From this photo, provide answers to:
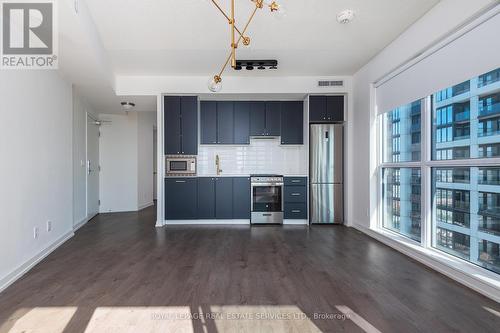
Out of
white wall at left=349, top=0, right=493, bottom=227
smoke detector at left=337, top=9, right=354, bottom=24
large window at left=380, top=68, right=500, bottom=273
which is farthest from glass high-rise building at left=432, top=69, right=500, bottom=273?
smoke detector at left=337, top=9, right=354, bottom=24

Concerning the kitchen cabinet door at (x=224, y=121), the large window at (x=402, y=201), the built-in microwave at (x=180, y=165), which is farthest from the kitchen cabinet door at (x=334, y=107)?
the built-in microwave at (x=180, y=165)

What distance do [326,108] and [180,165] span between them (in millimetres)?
2941

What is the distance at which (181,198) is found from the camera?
466 cm

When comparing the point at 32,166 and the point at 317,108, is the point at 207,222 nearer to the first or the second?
the point at 32,166

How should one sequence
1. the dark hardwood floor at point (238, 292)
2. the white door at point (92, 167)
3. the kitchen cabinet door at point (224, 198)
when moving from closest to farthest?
the dark hardwood floor at point (238, 292), the kitchen cabinet door at point (224, 198), the white door at point (92, 167)

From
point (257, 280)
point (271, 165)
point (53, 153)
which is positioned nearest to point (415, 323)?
point (257, 280)

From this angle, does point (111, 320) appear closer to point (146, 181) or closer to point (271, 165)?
point (271, 165)

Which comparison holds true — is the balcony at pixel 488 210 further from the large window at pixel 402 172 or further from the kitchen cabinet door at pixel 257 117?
the kitchen cabinet door at pixel 257 117

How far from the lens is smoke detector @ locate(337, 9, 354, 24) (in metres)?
2.69

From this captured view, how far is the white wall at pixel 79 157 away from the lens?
14.5 ft

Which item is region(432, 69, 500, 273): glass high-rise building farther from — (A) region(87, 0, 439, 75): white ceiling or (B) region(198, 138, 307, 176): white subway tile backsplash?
(B) region(198, 138, 307, 176): white subway tile backsplash

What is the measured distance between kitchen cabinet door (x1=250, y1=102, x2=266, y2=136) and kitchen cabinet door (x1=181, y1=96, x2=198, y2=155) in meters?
1.09

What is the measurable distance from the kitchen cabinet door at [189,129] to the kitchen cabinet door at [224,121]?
47 cm

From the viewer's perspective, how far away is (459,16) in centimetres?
233
